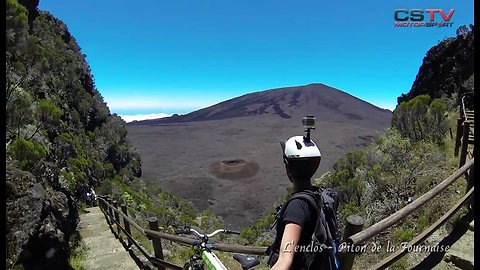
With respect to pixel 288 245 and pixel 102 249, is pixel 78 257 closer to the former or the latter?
pixel 102 249

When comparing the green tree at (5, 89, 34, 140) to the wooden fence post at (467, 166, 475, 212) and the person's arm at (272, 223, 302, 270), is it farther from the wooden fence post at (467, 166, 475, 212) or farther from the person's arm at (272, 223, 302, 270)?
the wooden fence post at (467, 166, 475, 212)

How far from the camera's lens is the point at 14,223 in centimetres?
545

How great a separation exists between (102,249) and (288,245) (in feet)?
27.9

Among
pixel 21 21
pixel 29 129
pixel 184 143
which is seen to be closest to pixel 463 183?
pixel 29 129

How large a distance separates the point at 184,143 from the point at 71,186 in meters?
112

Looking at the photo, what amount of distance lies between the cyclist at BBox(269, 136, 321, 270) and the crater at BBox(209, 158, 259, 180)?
85033mm

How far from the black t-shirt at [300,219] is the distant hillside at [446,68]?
89.6ft

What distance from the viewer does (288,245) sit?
1703 millimetres

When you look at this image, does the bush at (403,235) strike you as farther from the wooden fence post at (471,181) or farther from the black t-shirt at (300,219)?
the black t-shirt at (300,219)

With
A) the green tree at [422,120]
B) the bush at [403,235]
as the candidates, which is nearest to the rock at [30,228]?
the bush at [403,235]

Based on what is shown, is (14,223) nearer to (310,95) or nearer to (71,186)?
(71,186)

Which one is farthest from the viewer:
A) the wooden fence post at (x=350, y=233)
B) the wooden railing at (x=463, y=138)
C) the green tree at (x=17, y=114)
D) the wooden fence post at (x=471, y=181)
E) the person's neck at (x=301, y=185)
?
the green tree at (x=17, y=114)

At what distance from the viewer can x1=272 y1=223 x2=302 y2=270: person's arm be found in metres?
1.68

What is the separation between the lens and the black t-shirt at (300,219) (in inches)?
70.5
